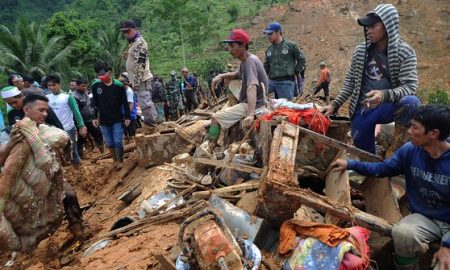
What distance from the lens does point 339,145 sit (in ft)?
12.5

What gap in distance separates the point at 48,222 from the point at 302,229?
2.93 meters

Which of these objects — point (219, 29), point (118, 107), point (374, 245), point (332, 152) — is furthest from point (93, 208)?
point (219, 29)

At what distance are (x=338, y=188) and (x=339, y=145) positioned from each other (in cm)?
45

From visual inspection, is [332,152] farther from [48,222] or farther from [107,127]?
[107,127]

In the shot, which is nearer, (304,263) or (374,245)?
(304,263)

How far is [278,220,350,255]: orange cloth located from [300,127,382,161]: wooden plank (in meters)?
1.12

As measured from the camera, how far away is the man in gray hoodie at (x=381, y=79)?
3.80 meters

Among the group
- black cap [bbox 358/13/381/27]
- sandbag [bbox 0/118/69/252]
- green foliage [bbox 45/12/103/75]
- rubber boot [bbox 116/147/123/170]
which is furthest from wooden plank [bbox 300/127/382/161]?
green foliage [bbox 45/12/103/75]

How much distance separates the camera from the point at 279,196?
3.04 m

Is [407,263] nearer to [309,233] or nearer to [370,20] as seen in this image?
[309,233]

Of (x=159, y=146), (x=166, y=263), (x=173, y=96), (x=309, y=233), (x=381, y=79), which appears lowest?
(x=173, y=96)

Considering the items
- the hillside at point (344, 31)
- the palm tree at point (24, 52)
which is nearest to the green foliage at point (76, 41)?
the palm tree at point (24, 52)

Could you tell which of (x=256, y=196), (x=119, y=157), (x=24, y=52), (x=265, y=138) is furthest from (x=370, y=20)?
(x=24, y=52)

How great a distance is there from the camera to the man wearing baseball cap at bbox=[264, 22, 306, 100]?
22.4ft
